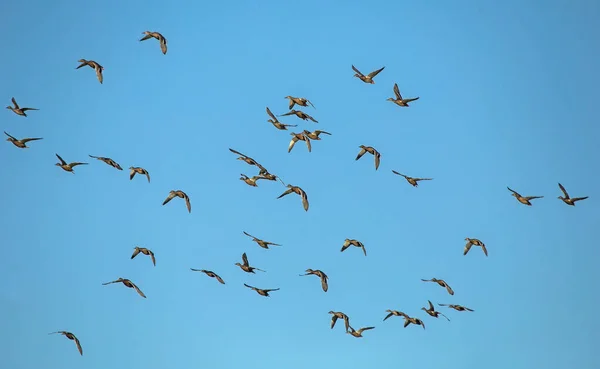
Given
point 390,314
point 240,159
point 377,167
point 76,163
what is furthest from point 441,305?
point 76,163

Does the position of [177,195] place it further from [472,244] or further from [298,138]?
[472,244]

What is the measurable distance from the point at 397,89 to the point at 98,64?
25.2 meters

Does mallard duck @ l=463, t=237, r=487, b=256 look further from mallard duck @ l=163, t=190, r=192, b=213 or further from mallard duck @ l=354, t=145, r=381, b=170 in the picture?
mallard duck @ l=163, t=190, r=192, b=213

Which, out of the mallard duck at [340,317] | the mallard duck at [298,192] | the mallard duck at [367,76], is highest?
the mallard duck at [367,76]

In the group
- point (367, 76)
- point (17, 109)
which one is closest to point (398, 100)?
point (367, 76)

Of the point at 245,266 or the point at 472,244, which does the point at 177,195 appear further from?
the point at 472,244

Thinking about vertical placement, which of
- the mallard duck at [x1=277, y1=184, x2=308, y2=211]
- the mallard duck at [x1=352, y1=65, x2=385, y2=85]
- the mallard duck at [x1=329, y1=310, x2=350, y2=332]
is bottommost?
the mallard duck at [x1=329, y1=310, x2=350, y2=332]

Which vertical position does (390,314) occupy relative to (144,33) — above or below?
below

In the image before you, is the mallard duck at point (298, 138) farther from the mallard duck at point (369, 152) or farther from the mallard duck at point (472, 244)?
the mallard duck at point (472, 244)

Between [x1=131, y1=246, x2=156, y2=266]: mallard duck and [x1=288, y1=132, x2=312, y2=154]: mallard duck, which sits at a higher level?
[x1=288, y1=132, x2=312, y2=154]: mallard duck

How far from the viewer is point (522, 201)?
122m

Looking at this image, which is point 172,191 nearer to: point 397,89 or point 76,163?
point 76,163

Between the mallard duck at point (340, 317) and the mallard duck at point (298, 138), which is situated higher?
the mallard duck at point (298, 138)

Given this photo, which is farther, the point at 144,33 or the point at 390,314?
the point at 390,314
